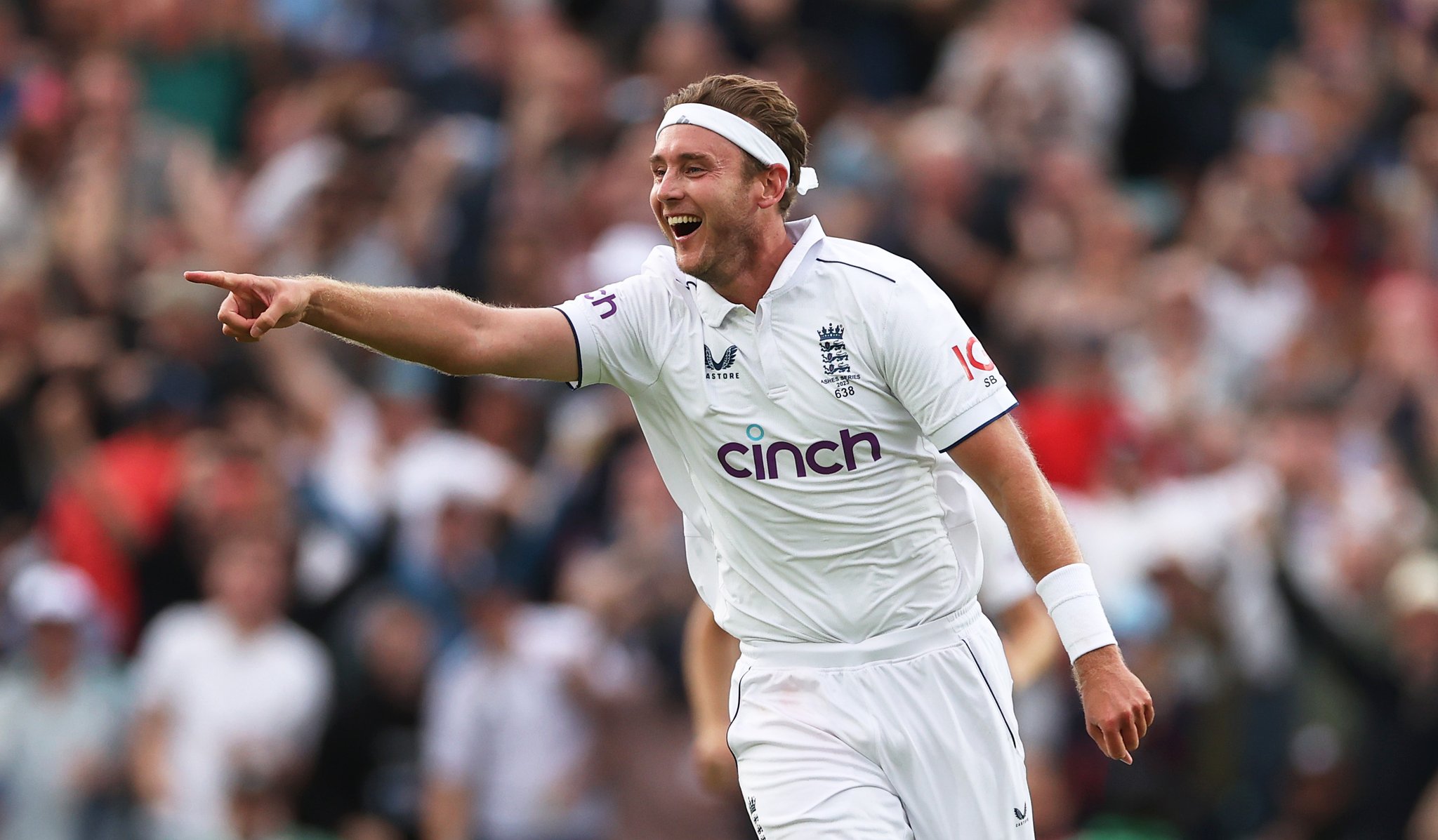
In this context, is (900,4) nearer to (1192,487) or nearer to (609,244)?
(609,244)

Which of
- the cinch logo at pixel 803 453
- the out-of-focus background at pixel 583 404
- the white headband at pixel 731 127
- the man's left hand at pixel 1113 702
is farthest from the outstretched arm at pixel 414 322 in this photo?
the out-of-focus background at pixel 583 404

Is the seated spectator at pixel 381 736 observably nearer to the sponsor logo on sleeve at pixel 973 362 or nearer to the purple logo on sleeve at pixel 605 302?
the purple logo on sleeve at pixel 605 302

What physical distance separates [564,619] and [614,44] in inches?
214

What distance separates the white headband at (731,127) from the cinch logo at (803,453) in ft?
2.38

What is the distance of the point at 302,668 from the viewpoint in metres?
11.3

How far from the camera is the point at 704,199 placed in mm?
6145

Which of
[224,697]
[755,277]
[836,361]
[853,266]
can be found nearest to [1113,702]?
[836,361]

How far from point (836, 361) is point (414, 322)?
1.20 meters

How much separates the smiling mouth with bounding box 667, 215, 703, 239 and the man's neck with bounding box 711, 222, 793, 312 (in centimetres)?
19

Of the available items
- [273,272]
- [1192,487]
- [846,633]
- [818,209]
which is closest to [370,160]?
[273,272]

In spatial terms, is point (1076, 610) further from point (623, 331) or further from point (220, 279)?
point (220, 279)

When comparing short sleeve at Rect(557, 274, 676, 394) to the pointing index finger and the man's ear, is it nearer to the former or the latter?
the man's ear

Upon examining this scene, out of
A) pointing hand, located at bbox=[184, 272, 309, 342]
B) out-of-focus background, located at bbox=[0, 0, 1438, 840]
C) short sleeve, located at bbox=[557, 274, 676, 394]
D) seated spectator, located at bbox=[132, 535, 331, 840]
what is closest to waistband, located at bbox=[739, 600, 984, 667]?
short sleeve, located at bbox=[557, 274, 676, 394]

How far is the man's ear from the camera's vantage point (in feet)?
20.7
